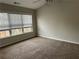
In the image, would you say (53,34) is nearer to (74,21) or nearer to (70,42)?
(70,42)

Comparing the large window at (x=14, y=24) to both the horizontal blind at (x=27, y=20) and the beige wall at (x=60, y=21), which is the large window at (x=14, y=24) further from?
the beige wall at (x=60, y=21)

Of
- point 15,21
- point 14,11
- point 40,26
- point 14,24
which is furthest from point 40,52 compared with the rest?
point 40,26

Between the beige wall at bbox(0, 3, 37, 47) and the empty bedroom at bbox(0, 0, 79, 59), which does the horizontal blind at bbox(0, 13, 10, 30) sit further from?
the beige wall at bbox(0, 3, 37, 47)

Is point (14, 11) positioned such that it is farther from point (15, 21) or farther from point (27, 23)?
point (27, 23)

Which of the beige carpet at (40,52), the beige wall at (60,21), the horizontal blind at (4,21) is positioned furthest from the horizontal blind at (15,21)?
the beige wall at (60,21)

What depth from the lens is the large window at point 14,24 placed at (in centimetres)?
380

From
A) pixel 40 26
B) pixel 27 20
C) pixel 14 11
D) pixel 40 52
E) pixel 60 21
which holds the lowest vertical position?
pixel 40 52

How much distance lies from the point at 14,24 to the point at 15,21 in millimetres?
201

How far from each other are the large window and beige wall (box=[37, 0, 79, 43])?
101 centimetres

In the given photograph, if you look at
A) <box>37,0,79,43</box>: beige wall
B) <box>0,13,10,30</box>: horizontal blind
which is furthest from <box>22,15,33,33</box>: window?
<box>0,13,10,30</box>: horizontal blind

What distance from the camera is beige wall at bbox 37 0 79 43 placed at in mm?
4070

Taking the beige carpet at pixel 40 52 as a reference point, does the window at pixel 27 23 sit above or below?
above

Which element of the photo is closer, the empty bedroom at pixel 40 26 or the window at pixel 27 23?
the empty bedroom at pixel 40 26

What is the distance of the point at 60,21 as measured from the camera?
4.60 metres
